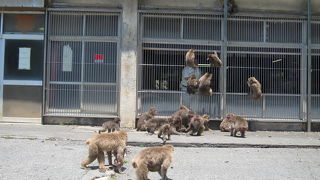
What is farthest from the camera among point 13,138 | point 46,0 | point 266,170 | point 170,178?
point 46,0

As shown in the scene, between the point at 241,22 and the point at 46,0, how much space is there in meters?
7.29

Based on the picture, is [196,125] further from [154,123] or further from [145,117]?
[145,117]

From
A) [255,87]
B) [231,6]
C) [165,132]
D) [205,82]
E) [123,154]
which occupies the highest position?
[231,6]

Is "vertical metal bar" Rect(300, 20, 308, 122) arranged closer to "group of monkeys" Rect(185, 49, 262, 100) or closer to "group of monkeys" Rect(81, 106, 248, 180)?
"group of monkeys" Rect(185, 49, 262, 100)

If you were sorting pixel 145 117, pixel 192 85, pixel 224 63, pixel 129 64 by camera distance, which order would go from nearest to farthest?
pixel 145 117, pixel 192 85, pixel 129 64, pixel 224 63

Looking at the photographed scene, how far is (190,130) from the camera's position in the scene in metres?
13.8

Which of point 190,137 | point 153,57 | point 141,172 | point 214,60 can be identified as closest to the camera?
point 141,172

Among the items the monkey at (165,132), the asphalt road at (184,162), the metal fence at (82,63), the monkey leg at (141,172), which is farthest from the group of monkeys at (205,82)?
the monkey leg at (141,172)

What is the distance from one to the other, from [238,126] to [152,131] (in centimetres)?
278

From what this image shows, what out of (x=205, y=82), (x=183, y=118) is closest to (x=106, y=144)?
(x=183, y=118)

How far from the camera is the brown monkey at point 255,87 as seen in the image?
14.8m

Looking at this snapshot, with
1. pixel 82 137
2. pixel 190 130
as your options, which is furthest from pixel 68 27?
pixel 190 130

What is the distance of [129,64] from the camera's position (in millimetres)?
15422

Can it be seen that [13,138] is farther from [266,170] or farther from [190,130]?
[266,170]
